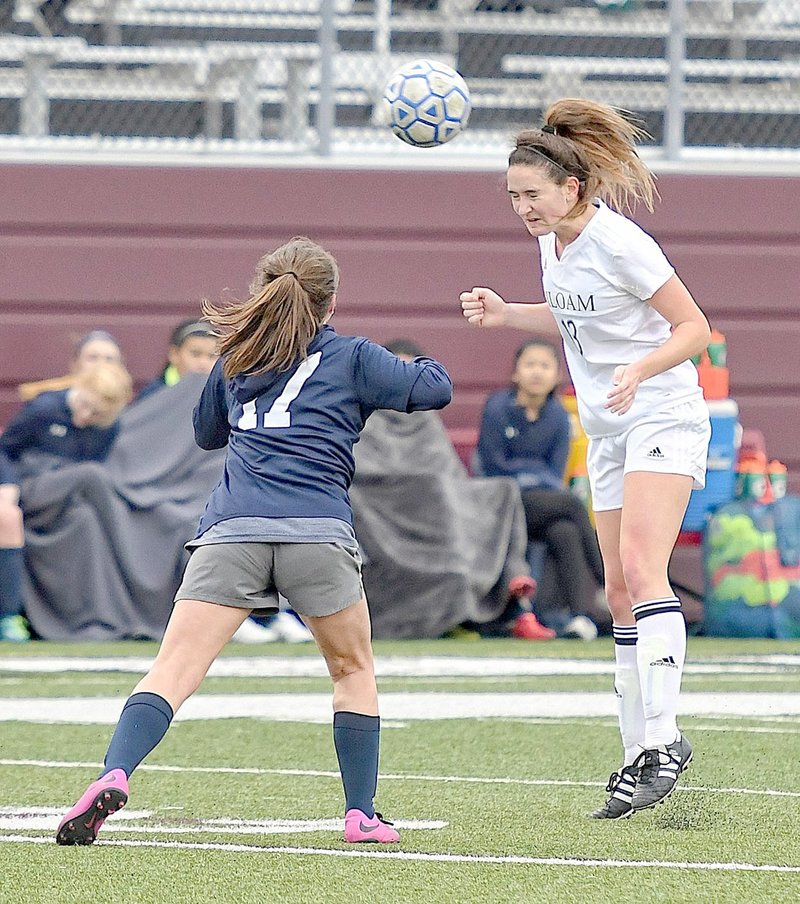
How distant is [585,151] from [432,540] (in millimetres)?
5764

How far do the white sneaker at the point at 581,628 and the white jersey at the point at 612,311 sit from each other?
5.56 metres

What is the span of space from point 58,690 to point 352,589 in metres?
3.82

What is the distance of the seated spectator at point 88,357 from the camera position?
1109cm

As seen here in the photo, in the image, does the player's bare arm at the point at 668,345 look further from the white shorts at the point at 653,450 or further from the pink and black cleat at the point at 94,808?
the pink and black cleat at the point at 94,808

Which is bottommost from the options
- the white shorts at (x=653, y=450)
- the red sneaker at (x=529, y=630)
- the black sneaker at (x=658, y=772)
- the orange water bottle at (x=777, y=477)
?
the red sneaker at (x=529, y=630)

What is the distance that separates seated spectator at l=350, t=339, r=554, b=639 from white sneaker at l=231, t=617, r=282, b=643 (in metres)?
0.61

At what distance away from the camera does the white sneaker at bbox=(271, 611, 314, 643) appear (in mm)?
10352

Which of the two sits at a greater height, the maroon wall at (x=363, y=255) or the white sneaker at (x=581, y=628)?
the maroon wall at (x=363, y=255)

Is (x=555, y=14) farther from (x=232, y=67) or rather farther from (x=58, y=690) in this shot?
(x=58, y=690)

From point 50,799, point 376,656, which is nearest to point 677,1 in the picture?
point 376,656

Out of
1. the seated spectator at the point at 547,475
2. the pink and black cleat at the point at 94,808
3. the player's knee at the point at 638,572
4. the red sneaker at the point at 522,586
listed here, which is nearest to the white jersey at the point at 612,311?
the player's knee at the point at 638,572

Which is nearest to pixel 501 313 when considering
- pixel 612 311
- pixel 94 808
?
pixel 612 311

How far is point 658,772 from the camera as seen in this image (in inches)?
192

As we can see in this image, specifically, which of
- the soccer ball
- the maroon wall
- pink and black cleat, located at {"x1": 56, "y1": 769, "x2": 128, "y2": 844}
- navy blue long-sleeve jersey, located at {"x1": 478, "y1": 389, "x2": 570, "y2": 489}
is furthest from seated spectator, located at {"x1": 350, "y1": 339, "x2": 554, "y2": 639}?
pink and black cleat, located at {"x1": 56, "y1": 769, "x2": 128, "y2": 844}
